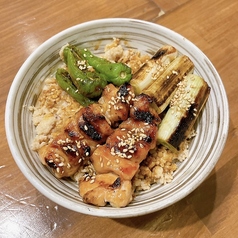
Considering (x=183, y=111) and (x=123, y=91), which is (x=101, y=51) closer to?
(x=123, y=91)

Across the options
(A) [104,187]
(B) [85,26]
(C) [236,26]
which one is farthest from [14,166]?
(C) [236,26]

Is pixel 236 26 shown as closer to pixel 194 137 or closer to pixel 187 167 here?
pixel 194 137

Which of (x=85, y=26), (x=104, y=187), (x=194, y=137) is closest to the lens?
(x=104, y=187)

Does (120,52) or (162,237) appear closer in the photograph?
(162,237)

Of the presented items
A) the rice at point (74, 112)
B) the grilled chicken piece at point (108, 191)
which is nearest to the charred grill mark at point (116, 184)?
the grilled chicken piece at point (108, 191)

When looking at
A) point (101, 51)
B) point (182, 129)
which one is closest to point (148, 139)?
point (182, 129)

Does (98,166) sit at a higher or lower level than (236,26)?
lower

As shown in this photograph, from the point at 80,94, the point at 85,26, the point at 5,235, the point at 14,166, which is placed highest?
the point at 85,26

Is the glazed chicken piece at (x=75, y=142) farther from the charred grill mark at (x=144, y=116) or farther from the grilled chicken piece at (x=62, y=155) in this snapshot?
the charred grill mark at (x=144, y=116)

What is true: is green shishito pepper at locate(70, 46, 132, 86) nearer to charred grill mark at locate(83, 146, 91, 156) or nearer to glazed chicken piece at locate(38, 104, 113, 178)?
glazed chicken piece at locate(38, 104, 113, 178)
